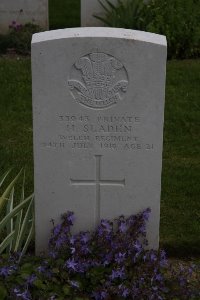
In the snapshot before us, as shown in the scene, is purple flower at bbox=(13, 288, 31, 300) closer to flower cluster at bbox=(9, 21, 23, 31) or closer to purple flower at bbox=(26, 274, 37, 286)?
purple flower at bbox=(26, 274, 37, 286)

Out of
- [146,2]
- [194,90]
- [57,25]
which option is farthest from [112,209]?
[57,25]

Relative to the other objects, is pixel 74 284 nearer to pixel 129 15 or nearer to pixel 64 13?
pixel 129 15

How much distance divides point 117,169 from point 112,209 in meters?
0.26

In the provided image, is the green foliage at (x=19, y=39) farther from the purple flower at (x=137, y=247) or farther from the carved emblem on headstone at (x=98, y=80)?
the purple flower at (x=137, y=247)

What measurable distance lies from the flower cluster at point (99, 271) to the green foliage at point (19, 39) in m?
5.38

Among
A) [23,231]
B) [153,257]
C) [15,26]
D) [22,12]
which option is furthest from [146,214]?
[22,12]

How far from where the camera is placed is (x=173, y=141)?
673 cm

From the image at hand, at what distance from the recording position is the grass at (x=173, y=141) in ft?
16.8

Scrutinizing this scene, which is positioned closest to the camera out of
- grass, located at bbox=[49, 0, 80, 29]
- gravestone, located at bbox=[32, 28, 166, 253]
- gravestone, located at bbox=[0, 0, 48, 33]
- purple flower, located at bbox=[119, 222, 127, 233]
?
gravestone, located at bbox=[32, 28, 166, 253]

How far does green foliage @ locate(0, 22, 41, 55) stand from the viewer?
9.27 meters

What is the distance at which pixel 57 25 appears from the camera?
11148 millimetres

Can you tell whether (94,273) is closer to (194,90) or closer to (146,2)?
(194,90)

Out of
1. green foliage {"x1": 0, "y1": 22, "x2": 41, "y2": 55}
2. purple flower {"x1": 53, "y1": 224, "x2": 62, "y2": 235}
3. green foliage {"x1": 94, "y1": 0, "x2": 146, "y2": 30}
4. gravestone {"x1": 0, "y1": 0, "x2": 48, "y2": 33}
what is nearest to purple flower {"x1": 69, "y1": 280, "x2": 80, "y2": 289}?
purple flower {"x1": 53, "y1": 224, "x2": 62, "y2": 235}

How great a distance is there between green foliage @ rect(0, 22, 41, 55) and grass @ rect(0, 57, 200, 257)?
34 cm
